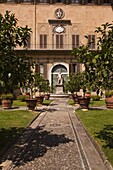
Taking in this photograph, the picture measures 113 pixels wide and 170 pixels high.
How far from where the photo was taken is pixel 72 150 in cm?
746

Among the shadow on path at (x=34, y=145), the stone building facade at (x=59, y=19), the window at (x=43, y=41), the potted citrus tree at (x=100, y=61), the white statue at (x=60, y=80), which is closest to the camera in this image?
the potted citrus tree at (x=100, y=61)

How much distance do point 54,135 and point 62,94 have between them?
3046 cm

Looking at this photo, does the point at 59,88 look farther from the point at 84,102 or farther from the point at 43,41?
the point at 84,102

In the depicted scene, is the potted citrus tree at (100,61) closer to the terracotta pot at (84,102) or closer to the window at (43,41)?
the terracotta pot at (84,102)

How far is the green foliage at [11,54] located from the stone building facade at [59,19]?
36.5 m

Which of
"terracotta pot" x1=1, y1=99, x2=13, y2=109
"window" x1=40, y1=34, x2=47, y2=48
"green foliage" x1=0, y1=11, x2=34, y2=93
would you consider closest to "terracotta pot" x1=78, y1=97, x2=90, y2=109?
"terracotta pot" x1=1, y1=99, x2=13, y2=109

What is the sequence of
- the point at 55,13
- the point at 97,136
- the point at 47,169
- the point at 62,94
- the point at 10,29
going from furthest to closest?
the point at 55,13
the point at 62,94
the point at 97,136
the point at 10,29
the point at 47,169

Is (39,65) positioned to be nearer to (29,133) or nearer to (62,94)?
(62,94)

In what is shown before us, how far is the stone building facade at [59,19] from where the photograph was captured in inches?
1714

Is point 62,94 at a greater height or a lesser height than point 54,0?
lesser

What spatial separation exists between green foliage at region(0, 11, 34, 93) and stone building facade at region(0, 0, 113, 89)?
3655cm

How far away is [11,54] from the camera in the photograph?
6594 mm

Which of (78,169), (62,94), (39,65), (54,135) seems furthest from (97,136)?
(39,65)

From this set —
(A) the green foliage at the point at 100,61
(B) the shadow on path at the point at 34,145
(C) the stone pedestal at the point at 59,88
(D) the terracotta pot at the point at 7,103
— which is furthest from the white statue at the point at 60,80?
(A) the green foliage at the point at 100,61
